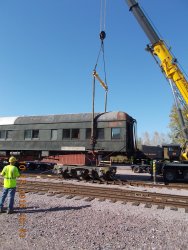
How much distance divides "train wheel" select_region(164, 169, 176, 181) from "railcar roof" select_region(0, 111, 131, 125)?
14.2 ft

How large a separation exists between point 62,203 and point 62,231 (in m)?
2.92

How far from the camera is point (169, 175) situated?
15.6m

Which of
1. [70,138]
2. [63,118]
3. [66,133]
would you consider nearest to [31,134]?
[63,118]

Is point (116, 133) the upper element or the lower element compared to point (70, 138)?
upper

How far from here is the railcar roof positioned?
1650cm

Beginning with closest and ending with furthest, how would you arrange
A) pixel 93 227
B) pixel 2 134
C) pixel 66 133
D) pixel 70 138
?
1. pixel 93 227
2. pixel 70 138
3. pixel 66 133
4. pixel 2 134

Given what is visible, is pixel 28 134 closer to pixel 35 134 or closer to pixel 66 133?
pixel 35 134

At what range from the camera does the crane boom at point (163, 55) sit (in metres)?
14.4

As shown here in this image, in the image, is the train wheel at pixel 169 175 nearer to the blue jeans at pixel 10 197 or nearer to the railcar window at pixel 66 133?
the railcar window at pixel 66 133

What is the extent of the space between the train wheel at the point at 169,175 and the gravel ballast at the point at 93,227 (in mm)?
7483

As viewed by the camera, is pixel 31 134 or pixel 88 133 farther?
pixel 31 134

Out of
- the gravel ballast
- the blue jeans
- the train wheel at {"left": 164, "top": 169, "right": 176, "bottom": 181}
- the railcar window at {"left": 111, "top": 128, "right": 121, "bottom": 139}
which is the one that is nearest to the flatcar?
the railcar window at {"left": 111, "top": 128, "right": 121, "bottom": 139}

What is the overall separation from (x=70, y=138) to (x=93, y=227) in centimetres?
1110

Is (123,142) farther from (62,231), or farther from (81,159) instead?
(62,231)
